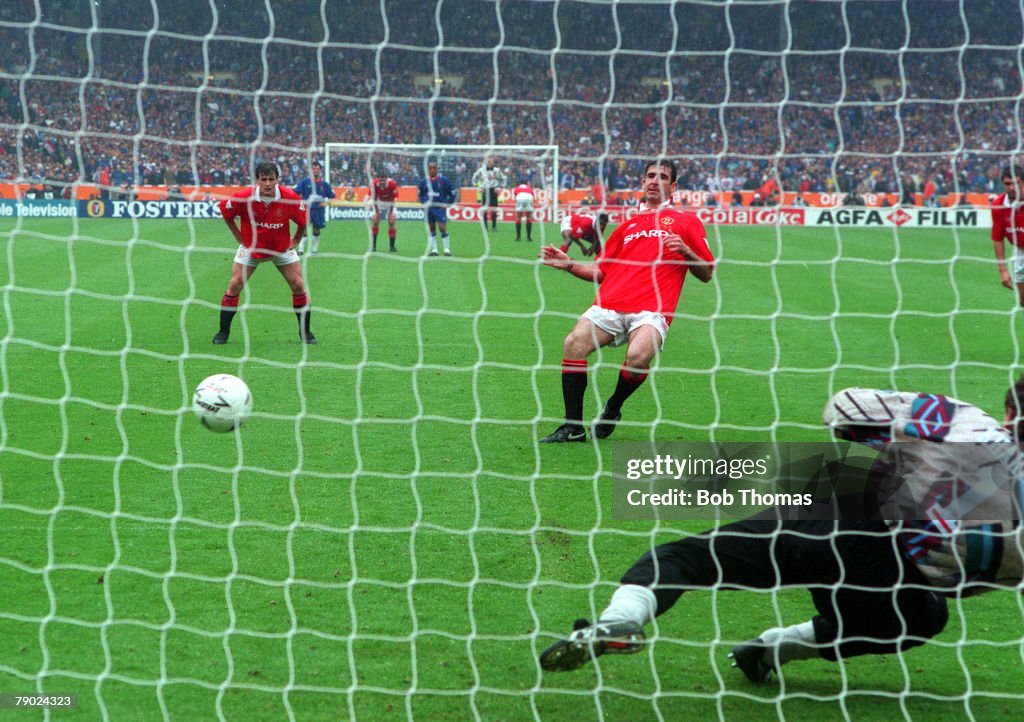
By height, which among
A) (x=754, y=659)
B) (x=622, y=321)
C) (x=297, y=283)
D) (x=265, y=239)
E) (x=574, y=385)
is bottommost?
(x=754, y=659)

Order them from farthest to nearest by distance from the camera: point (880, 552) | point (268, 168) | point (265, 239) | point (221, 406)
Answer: point (265, 239)
point (268, 168)
point (221, 406)
point (880, 552)

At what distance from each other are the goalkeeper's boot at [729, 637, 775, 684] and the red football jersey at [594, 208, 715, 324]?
10.0 feet

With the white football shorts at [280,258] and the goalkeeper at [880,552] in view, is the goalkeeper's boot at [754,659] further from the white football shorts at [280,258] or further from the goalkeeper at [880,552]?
the white football shorts at [280,258]

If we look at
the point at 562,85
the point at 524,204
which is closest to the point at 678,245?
the point at 524,204

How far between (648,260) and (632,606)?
370 cm

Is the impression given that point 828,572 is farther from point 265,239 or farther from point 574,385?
point 265,239

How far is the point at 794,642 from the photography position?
11.4 feet

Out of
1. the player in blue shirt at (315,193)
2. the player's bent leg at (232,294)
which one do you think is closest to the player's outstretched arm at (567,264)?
the player's bent leg at (232,294)

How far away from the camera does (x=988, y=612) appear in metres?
4.12

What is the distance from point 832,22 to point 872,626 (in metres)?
27.7

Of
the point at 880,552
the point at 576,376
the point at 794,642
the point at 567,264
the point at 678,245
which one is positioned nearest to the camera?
the point at 880,552

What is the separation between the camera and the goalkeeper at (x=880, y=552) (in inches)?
119

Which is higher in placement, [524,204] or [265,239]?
[265,239]

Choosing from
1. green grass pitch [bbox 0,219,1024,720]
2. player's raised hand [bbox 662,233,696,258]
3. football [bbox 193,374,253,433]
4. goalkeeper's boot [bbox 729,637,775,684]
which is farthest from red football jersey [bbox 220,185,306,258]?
goalkeeper's boot [bbox 729,637,775,684]
